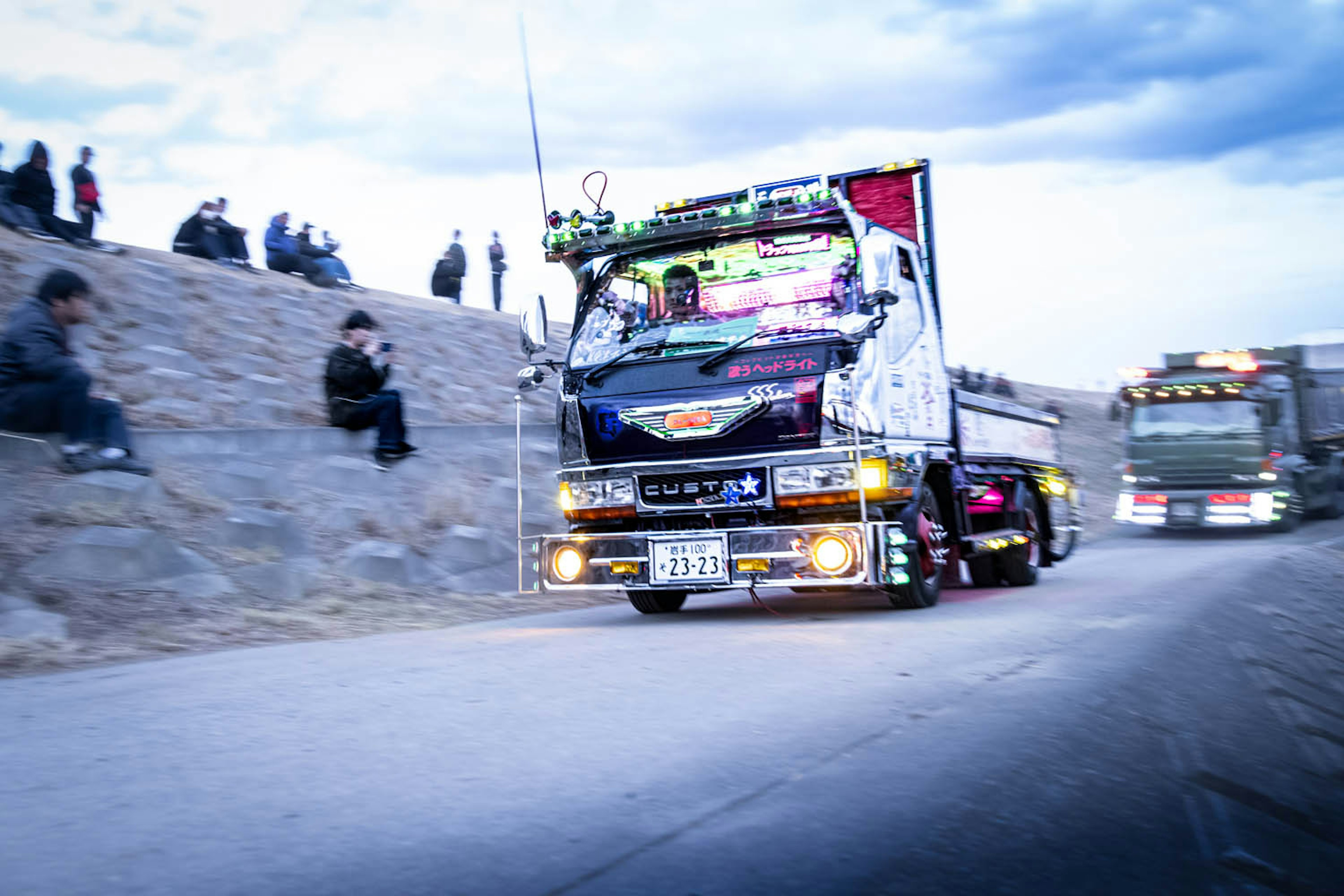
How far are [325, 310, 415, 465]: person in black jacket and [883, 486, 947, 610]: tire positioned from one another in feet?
20.3

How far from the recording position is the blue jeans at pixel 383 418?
43.9 ft

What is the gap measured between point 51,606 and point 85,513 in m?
1.51

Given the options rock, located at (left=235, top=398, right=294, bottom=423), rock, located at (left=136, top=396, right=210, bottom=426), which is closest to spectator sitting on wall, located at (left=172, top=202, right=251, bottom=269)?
rock, located at (left=235, top=398, right=294, bottom=423)

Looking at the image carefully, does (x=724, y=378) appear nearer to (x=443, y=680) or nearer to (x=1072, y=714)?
(x=443, y=680)

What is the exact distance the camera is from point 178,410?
13.6m

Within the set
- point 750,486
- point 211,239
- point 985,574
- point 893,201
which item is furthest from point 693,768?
point 211,239

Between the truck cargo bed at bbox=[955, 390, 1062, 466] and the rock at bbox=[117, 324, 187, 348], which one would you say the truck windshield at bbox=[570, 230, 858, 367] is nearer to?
the truck cargo bed at bbox=[955, 390, 1062, 466]

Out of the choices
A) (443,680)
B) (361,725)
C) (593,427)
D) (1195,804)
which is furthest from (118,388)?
(1195,804)

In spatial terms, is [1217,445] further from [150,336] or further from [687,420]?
[150,336]

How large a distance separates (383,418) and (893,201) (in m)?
6.20

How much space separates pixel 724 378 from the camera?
29.1ft

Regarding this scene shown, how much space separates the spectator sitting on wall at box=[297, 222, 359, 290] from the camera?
21641 millimetres

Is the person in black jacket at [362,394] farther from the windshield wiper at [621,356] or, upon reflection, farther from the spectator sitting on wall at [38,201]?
the spectator sitting on wall at [38,201]

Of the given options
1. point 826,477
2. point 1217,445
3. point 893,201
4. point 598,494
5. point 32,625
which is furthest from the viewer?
point 1217,445
